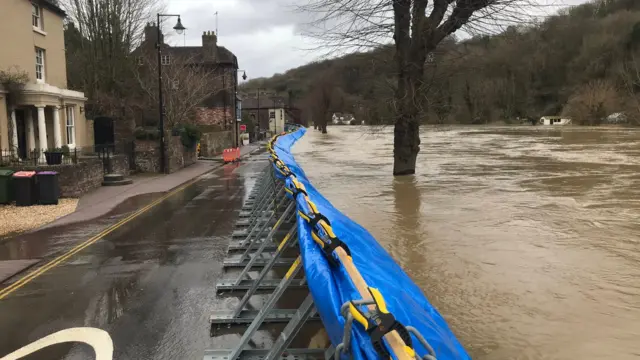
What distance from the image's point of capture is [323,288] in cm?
303

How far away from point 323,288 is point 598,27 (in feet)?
428

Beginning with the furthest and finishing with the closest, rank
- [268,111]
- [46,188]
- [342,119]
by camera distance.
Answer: [342,119] < [268,111] < [46,188]

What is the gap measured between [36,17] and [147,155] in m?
7.88

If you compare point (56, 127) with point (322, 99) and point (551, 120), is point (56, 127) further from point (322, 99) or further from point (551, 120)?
Answer: point (551, 120)

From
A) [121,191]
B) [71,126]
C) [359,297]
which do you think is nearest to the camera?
[359,297]

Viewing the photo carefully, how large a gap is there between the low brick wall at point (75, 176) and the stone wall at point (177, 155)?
626 centimetres

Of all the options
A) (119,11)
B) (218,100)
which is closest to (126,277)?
(119,11)

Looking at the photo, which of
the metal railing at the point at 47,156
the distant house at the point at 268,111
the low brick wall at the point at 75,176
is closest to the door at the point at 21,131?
the metal railing at the point at 47,156

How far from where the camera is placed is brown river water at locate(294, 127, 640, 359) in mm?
5418

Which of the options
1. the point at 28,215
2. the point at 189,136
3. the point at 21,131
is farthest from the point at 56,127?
the point at 28,215

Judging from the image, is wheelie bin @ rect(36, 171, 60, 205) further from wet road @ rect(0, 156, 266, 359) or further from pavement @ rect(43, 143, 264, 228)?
wet road @ rect(0, 156, 266, 359)

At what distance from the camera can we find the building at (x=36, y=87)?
62.9ft

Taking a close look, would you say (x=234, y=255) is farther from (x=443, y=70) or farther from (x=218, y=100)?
(x=218, y=100)

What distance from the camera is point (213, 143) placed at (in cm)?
3644
